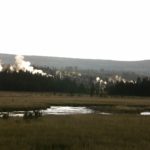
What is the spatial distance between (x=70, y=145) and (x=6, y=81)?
455ft

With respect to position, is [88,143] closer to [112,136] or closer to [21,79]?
[112,136]

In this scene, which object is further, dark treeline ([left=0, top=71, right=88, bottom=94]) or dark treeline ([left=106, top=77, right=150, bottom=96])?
dark treeline ([left=0, top=71, right=88, bottom=94])

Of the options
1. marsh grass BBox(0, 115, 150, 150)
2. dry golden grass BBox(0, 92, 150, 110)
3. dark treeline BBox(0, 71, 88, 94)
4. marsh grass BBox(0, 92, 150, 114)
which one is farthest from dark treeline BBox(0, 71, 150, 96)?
marsh grass BBox(0, 115, 150, 150)

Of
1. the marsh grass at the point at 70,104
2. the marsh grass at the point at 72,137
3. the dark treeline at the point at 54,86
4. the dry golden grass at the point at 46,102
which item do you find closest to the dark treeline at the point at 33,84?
the dark treeline at the point at 54,86

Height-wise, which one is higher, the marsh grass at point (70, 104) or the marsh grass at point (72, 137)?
the marsh grass at point (72, 137)

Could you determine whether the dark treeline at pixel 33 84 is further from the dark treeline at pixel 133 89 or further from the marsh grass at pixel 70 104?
the marsh grass at pixel 70 104

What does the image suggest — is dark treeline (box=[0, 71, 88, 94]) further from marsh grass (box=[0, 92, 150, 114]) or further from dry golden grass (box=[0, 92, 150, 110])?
marsh grass (box=[0, 92, 150, 114])

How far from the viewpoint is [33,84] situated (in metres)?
165

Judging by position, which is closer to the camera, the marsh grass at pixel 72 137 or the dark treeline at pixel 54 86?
the marsh grass at pixel 72 137

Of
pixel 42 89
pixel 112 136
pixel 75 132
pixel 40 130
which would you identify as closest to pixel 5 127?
pixel 40 130

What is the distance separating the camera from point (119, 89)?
15750 cm

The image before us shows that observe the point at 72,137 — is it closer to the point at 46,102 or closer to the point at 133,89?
the point at 46,102

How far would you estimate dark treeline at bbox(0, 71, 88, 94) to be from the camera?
529 ft

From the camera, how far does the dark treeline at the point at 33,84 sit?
529 feet
